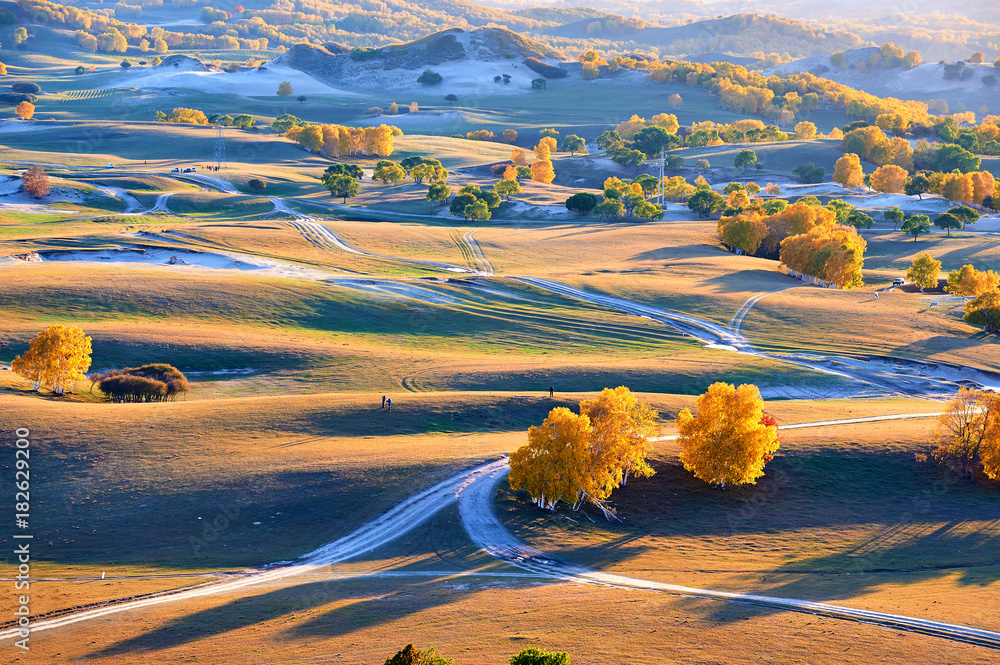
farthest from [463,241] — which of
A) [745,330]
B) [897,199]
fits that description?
[897,199]

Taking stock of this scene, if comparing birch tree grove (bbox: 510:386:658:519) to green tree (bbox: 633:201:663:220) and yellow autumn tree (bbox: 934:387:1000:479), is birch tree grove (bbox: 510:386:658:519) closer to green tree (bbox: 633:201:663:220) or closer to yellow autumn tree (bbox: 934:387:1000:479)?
yellow autumn tree (bbox: 934:387:1000:479)

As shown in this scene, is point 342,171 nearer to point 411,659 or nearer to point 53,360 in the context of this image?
point 53,360

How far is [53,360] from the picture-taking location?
52.5m

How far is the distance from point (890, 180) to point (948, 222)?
135ft

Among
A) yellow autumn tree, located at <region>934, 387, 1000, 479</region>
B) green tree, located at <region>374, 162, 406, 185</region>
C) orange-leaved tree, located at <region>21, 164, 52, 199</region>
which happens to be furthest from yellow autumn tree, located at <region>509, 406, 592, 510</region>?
green tree, located at <region>374, 162, 406, 185</region>

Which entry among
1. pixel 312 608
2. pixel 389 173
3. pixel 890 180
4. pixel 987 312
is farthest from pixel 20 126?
pixel 987 312

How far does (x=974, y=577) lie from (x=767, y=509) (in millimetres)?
10495

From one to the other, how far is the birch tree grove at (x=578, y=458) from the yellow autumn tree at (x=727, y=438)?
368 centimetres

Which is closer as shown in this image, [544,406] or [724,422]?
[724,422]

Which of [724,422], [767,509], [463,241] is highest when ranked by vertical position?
[463,241]

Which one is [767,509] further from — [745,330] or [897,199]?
[897,199]

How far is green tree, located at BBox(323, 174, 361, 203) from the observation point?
456 feet

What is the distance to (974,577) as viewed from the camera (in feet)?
120

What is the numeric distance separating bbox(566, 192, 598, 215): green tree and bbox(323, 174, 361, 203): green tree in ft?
127
